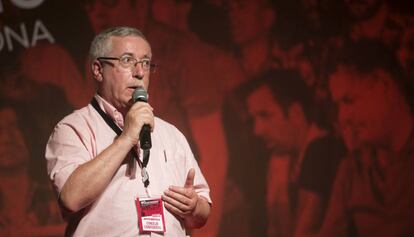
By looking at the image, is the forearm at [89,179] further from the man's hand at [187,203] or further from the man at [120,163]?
the man's hand at [187,203]

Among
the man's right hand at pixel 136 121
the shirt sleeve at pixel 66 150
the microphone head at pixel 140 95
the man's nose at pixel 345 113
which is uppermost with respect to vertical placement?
the microphone head at pixel 140 95

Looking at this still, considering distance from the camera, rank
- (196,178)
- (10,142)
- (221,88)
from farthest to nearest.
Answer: (221,88) < (10,142) < (196,178)

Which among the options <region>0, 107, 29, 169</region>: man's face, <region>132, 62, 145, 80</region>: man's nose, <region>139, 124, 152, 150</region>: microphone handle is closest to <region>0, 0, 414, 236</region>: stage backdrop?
<region>0, 107, 29, 169</region>: man's face

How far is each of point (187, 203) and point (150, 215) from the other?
0.14 m

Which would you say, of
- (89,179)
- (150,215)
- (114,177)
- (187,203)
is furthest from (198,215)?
(89,179)

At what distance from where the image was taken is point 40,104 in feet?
9.82

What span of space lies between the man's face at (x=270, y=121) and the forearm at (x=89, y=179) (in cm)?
163

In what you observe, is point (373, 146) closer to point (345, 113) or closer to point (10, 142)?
point (345, 113)

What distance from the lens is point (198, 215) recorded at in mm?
2020

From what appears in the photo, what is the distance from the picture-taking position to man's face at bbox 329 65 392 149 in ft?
11.2

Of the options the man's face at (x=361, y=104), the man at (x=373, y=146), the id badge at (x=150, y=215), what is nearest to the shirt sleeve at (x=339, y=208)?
the man at (x=373, y=146)

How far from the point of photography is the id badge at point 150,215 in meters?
1.84

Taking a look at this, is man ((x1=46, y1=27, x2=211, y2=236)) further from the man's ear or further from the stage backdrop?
the stage backdrop

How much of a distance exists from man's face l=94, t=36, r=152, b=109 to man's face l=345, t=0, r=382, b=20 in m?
1.80
